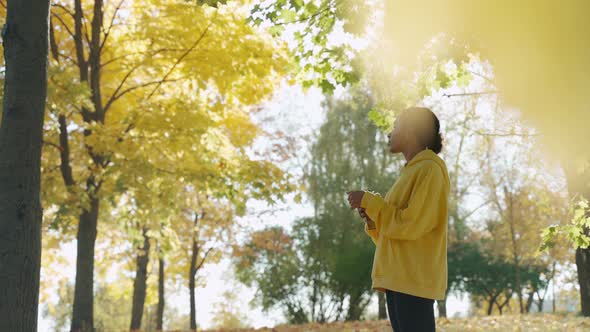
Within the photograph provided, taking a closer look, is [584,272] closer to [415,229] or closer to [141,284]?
[415,229]

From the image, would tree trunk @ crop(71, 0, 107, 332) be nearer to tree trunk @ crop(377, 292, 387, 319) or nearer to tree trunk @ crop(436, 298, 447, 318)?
tree trunk @ crop(377, 292, 387, 319)

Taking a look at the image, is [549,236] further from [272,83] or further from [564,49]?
[272,83]

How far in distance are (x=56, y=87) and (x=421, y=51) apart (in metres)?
5.26

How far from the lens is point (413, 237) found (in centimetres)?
285

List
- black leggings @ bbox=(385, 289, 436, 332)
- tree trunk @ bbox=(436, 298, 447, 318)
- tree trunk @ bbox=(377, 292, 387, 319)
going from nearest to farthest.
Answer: black leggings @ bbox=(385, 289, 436, 332) < tree trunk @ bbox=(377, 292, 387, 319) < tree trunk @ bbox=(436, 298, 447, 318)

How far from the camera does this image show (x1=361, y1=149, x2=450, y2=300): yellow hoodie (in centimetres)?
286

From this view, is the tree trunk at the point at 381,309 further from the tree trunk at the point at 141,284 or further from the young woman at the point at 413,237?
the young woman at the point at 413,237

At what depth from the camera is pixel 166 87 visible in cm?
1184

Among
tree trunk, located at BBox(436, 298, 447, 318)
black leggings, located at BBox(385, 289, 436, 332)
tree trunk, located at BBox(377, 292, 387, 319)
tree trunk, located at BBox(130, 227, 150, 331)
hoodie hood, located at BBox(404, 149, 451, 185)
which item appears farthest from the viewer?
tree trunk, located at BBox(436, 298, 447, 318)

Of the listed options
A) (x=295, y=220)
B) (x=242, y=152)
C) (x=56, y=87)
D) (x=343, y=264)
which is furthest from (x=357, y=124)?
(x=56, y=87)

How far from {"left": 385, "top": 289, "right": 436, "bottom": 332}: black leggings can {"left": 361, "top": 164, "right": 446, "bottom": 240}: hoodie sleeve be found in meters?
0.30

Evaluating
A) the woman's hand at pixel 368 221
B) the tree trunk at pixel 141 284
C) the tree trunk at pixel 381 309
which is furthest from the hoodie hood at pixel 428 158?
the tree trunk at pixel 381 309

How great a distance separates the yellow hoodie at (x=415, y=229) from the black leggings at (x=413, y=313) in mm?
44

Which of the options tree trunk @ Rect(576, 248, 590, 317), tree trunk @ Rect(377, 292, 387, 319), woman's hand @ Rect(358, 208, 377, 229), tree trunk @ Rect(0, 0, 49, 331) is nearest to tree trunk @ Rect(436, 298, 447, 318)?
tree trunk @ Rect(377, 292, 387, 319)
